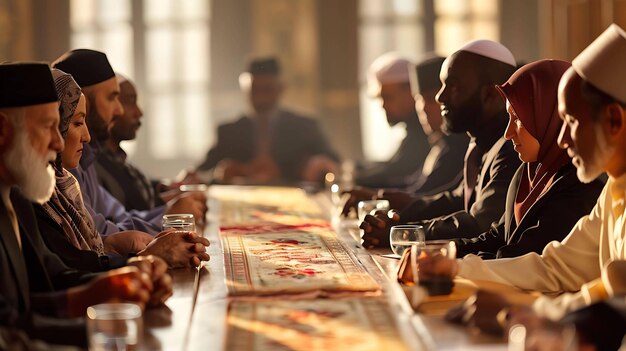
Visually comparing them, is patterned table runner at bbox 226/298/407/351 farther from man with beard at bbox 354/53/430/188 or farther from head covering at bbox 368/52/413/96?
head covering at bbox 368/52/413/96

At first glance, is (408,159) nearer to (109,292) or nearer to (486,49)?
(486,49)

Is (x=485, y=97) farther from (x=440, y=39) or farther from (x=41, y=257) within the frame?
(x=440, y=39)

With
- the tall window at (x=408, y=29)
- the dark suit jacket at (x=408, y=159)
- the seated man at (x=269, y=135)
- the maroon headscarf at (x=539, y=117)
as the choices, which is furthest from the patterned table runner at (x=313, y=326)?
the tall window at (x=408, y=29)

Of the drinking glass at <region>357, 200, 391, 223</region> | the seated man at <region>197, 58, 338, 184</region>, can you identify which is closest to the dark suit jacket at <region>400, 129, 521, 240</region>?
the drinking glass at <region>357, 200, 391, 223</region>

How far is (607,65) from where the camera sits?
10.9 feet

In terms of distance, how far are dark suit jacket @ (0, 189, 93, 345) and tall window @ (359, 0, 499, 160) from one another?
33.3 feet

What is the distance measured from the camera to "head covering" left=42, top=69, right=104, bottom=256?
3990 millimetres

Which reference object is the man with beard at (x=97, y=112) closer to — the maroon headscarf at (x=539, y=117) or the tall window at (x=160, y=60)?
the maroon headscarf at (x=539, y=117)

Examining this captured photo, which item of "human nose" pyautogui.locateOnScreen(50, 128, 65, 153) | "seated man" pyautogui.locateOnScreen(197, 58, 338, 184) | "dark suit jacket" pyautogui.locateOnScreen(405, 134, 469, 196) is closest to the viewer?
"human nose" pyautogui.locateOnScreen(50, 128, 65, 153)

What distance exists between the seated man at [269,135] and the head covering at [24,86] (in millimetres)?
7251

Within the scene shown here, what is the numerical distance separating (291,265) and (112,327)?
1.55 metres

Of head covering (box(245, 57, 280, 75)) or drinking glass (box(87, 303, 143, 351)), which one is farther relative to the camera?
head covering (box(245, 57, 280, 75))

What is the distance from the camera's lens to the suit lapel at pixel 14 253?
3.10 meters

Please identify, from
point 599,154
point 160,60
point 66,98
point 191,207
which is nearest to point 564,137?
point 599,154
